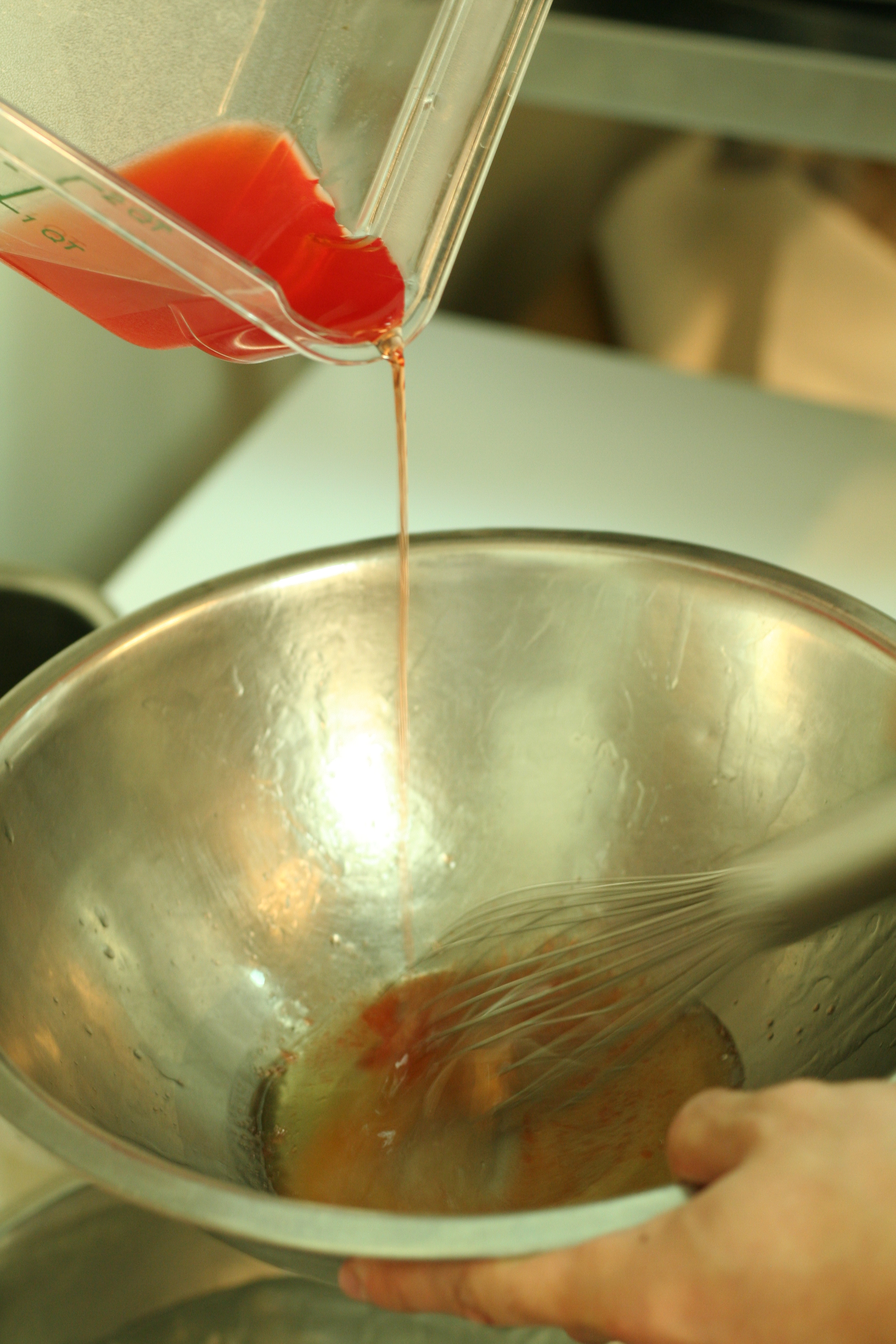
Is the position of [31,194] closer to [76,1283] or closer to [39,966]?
[39,966]

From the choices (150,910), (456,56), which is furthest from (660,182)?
(150,910)

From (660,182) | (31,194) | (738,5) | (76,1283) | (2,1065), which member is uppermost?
(660,182)

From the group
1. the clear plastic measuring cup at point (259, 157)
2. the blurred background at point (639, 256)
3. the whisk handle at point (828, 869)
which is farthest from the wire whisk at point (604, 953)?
the blurred background at point (639, 256)

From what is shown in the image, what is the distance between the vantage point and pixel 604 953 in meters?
0.46

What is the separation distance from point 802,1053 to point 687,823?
0.10 m

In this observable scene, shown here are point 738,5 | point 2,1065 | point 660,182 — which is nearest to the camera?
point 2,1065

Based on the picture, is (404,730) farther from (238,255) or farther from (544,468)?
(544,468)

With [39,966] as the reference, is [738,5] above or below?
above

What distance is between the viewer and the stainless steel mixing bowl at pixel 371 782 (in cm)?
42

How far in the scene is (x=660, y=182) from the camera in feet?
4.92

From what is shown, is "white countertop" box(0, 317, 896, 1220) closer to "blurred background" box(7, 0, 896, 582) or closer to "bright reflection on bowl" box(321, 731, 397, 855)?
"blurred background" box(7, 0, 896, 582)

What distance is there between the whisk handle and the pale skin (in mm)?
87

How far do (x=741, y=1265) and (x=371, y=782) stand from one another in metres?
0.27

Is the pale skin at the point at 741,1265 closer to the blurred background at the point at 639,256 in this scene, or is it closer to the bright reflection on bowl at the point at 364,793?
the bright reflection on bowl at the point at 364,793
